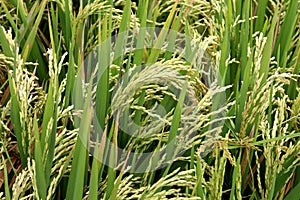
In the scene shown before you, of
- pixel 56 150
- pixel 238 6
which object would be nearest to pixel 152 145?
pixel 56 150

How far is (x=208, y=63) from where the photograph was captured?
1.32 m

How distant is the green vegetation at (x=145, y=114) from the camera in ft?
3.27

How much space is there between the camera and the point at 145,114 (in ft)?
3.98

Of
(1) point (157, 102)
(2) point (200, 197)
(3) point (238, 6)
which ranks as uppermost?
(3) point (238, 6)

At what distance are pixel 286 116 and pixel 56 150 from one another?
53 centimetres

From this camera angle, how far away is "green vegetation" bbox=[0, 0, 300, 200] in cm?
100

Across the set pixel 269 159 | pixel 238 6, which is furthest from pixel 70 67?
pixel 238 6

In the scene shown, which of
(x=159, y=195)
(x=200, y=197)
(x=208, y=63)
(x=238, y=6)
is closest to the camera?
(x=159, y=195)

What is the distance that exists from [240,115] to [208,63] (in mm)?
169

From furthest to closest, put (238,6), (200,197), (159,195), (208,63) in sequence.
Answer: (238,6)
(208,63)
(200,197)
(159,195)

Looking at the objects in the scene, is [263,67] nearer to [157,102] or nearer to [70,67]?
[157,102]

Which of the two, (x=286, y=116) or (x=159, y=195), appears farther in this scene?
(x=286, y=116)

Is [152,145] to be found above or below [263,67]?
below

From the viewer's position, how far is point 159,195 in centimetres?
93
